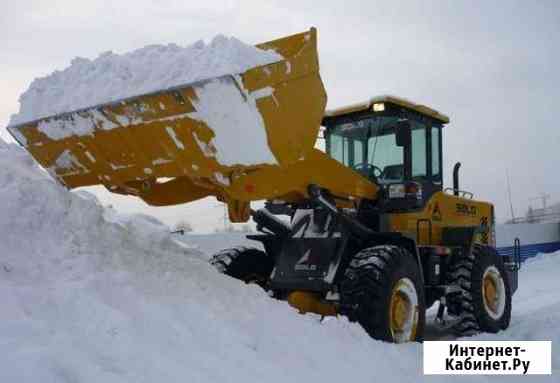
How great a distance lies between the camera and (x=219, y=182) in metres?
5.25

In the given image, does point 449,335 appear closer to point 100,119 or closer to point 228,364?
point 228,364

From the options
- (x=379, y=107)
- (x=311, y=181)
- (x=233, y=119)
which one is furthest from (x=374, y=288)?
(x=379, y=107)

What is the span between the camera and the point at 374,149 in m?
7.55

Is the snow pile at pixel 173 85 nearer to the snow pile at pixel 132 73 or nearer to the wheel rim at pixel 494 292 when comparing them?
the snow pile at pixel 132 73

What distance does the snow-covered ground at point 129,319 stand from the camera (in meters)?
3.73

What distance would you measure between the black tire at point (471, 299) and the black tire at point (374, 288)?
167 cm

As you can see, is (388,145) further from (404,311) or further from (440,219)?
(404,311)

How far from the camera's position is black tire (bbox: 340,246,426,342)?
5.85 meters

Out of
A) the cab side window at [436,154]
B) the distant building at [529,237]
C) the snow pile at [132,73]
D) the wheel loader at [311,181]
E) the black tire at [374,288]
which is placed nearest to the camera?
the snow pile at [132,73]

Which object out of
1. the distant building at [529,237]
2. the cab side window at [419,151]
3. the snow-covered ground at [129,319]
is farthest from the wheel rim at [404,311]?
the distant building at [529,237]

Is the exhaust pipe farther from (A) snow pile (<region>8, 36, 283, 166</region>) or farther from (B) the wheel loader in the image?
(A) snow pile (<region>8, 36, 283, 166</region>)

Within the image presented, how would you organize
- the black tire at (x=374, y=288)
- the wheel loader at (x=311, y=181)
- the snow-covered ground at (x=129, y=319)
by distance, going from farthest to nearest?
the black tire at (x=374, y=288) < the wheel loader at (x=311, y=181) < the snow-covered ground at (x=129, y=319)

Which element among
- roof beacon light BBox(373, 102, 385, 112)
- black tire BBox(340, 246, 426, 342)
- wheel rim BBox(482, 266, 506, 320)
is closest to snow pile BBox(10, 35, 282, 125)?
black tire BBox(340, 246, 426, 342)

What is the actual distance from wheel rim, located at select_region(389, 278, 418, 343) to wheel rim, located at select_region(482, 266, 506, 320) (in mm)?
1965
